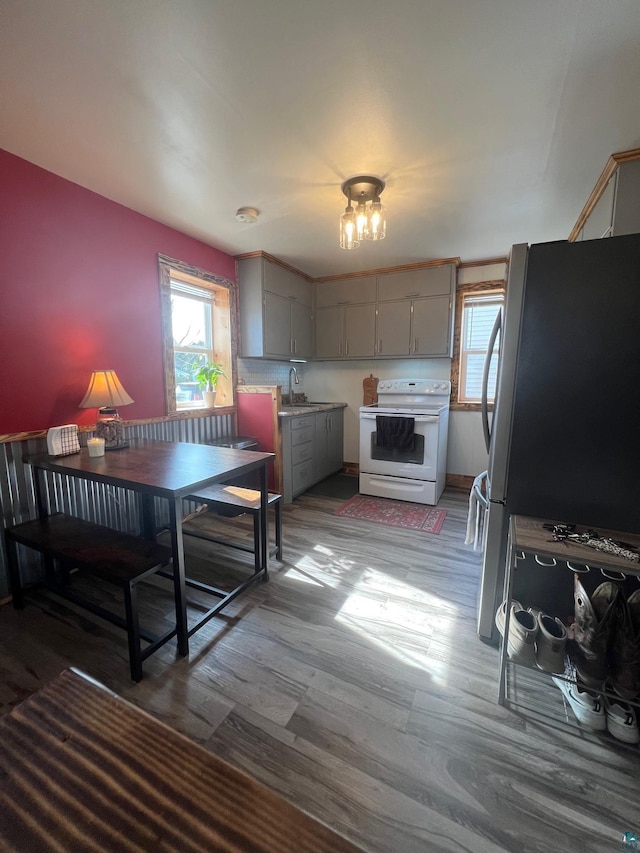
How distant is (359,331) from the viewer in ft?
14.0

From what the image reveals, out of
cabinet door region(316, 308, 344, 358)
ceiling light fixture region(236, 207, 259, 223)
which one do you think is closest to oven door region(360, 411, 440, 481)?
cabinet door region(316, 308, 344, 358)

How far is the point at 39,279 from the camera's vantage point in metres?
2.13

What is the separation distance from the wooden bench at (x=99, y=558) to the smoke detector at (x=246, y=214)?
2383 mm

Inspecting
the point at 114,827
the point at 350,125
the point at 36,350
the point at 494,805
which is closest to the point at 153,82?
the point at 350,125

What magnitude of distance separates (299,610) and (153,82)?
2662 millimetres

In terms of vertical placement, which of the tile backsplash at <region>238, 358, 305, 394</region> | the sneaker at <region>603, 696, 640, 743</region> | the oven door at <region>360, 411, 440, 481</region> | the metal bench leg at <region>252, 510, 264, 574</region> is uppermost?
the tile backsplash at <region>238, 358, 305, 394</region>

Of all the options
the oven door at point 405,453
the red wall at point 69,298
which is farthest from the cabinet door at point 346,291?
the red wall at point 69,298

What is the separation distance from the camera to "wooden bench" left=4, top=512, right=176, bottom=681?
58.9 inches

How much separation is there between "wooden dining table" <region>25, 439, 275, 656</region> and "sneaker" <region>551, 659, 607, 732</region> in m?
1.57

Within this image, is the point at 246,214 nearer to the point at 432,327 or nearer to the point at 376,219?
the point at 376,219

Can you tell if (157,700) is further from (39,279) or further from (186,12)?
(186,12)

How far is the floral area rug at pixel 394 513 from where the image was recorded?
3.11m

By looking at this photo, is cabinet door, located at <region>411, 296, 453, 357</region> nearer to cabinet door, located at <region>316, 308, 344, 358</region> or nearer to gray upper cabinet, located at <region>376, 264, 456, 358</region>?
gray upper cabinet, located at <region>376, 264, 456, 358</region>

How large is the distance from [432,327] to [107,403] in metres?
3.21
